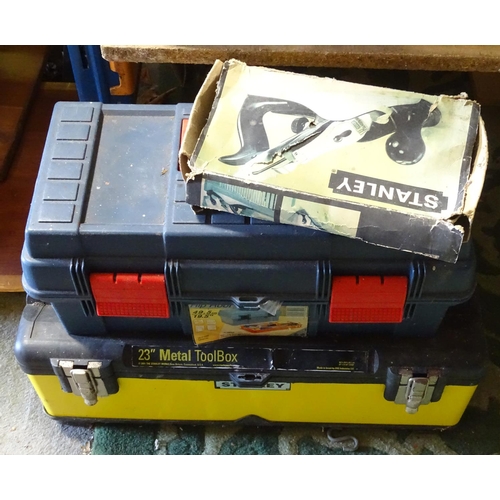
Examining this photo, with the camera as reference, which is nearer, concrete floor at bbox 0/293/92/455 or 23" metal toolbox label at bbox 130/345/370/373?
23" metal toolbox label at bbox 130/345/370/373

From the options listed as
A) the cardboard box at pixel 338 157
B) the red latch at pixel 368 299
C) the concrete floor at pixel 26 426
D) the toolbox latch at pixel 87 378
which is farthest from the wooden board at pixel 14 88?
the red latch at pixel 368 299

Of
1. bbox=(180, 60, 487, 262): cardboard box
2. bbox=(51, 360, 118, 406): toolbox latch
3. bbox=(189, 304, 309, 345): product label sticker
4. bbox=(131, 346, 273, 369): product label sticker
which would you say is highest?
bbox=(180, 60, 487, 262): cardboard box

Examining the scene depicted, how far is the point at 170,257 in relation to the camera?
752 mm

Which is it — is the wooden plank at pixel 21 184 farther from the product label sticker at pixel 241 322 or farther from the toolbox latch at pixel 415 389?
the toolbox latch at pixel 415 389

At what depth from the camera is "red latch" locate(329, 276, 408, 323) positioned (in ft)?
2.48

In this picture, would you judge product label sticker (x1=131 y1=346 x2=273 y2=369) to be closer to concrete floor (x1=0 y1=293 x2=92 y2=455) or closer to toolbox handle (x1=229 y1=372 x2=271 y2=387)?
toolbox handle (x1=229 y1=372 x2=271 y2=387)

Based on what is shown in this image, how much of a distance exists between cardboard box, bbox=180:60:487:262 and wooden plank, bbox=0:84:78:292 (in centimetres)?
54

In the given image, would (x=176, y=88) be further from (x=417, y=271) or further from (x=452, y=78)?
(x=417, y=271)

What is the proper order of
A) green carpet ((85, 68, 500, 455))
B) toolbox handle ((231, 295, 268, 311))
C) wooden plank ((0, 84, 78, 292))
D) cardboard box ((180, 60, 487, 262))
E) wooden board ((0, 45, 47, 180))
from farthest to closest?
wooden board ((0, 45, 47, 180)) → wooden plank ((0, 84, 78, 292)) → green carpet ((85, 68, 500, 455)) → toolbox handle ((231, 295, 268, 311)) → cardboard box ((180, 60, 487, 262))

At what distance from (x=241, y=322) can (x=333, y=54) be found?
0.39 metres

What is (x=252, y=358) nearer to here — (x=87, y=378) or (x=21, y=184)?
(x=87, y=378)

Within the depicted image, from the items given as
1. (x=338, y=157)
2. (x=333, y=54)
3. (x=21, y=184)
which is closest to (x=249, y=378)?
(x=338, y=157)

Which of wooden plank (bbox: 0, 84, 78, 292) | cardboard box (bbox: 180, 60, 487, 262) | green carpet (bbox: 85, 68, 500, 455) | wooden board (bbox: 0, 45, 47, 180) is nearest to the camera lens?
cardboard box (bbox: 180, 60, 487, 262)

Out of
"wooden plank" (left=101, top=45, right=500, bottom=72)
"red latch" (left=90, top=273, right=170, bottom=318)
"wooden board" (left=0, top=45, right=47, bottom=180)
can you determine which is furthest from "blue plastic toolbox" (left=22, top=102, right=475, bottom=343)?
"wooden board" (left=0, top=45, right=47, bottom=180)
